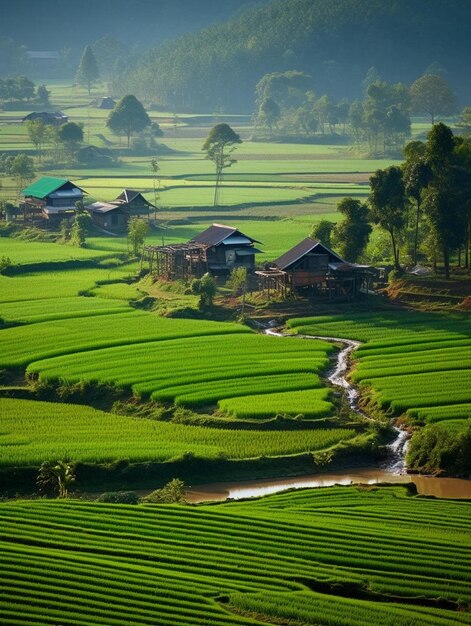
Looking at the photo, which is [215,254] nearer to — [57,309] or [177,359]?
[57,309]

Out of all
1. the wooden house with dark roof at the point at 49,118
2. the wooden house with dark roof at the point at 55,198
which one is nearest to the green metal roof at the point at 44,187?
the wooden house with dark roof at the point at 55,198

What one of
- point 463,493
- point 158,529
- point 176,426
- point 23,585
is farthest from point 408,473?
point 23,585

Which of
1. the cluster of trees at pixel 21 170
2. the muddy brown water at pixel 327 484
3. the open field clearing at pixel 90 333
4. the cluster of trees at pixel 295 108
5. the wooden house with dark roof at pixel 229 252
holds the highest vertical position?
the cluster of trees at pixel 295 108

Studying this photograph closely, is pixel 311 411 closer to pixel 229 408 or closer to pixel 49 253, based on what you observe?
pixel 229 408

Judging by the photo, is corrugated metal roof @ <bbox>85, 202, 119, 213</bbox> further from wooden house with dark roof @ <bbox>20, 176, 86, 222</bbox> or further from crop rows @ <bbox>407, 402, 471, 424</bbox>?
crop rows @ <bbox>407, 402, 471, 424</bbox>

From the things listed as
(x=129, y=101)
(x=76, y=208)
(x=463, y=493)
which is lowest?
(x=463, y=493)

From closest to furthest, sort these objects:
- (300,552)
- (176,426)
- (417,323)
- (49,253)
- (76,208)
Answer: (300,552), (176,426), (417,323), (49,253), (76,208)

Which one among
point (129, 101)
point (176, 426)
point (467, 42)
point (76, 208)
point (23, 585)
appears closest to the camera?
point (23, 585)

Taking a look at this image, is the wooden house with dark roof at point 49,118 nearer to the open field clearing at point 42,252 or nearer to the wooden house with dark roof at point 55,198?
the wooden house with dark roof at point 55,198
